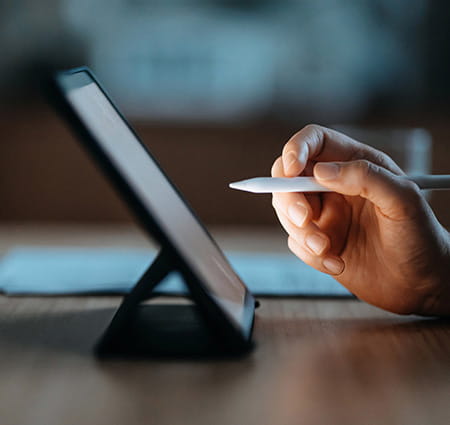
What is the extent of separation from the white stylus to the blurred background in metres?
1.75

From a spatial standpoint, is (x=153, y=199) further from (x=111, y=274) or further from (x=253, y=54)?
(x=253, y=54)

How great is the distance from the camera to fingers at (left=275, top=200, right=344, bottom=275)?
81cm

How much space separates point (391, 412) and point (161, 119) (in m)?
2.16

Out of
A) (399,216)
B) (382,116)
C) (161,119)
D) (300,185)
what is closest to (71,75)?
(300,185)

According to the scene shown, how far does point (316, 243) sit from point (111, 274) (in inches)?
12.8

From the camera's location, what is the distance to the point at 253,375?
60 centimetres

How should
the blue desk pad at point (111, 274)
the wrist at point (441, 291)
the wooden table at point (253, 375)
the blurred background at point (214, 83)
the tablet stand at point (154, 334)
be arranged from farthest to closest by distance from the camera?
the blurred background at point (214, 83), the blue desk pad at point (111, 274), the wrist at point (441, 291), the tablet stand at point (154, 334), the wooden table at point (253, 375)

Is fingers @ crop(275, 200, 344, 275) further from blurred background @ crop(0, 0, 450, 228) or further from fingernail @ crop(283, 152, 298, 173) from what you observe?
blurred background @ crop(0, 0, 450, 228)

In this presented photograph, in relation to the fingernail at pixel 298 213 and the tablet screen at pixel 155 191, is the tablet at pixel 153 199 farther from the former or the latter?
the fingernail at pixel 298 213

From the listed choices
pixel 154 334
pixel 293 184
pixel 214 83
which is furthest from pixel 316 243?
pixel 214 83

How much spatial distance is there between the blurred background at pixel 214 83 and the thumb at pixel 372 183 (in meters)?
1.77

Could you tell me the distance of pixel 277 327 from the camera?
766 millimetres

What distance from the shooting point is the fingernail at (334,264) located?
81 cm

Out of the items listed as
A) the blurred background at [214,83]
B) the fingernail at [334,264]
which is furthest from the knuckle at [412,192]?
the blurred background at [214,83]
